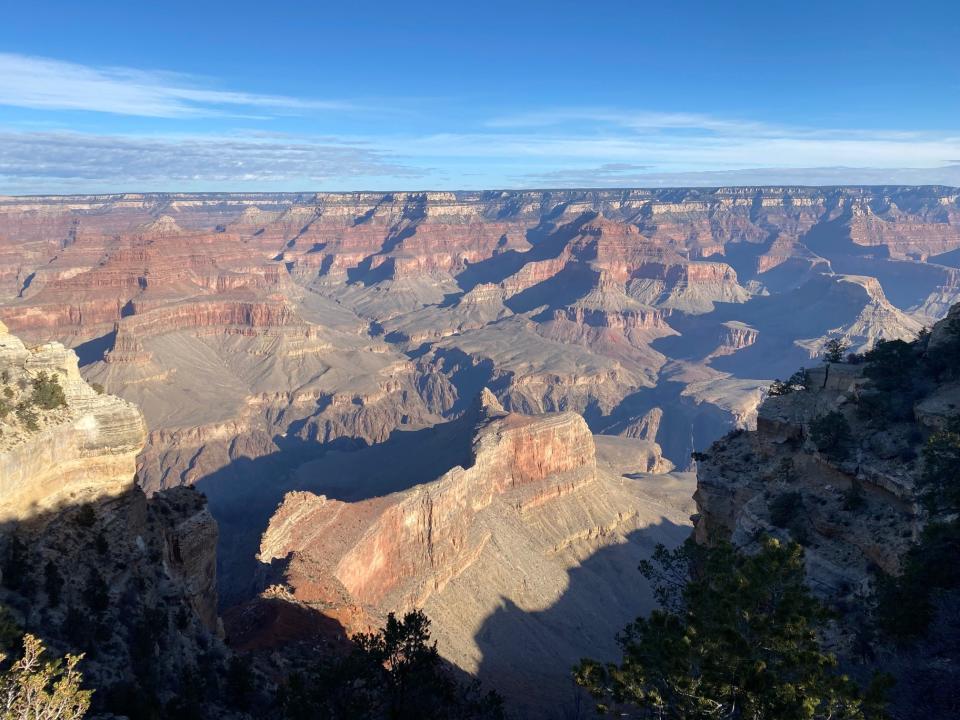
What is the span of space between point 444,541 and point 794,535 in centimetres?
3209

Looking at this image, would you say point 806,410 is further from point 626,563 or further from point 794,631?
point 626,563

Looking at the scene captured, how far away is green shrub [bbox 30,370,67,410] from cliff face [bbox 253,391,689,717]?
18.9 m

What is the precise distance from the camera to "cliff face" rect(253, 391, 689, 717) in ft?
147

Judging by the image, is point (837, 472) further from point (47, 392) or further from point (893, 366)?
point (47, 392)

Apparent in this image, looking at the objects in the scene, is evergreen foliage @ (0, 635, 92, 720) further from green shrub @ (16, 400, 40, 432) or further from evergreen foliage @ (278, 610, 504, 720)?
green shrub @ (16, 400, 40, 432)

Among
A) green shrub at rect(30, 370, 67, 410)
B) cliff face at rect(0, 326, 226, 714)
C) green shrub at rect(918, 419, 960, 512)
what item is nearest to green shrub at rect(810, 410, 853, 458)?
green shrub at rect(918, 419, 960, 512)

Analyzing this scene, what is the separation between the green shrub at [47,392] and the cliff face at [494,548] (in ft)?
62.2

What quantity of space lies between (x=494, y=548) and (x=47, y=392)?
42.5 m

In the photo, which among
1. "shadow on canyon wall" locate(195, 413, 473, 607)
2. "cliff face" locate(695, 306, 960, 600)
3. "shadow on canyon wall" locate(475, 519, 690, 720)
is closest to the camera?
"cliff face" locate(695, 306, 960, 600)

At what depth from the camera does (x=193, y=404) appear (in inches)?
4847

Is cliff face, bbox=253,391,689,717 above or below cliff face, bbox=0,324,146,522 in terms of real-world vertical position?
below

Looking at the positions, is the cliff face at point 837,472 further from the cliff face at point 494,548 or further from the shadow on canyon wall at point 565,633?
the cliff face at point 494,548

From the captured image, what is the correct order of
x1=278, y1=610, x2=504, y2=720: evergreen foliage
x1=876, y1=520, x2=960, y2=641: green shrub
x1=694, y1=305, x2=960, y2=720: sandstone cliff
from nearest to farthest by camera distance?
x1=694, y1=305, x2=960, y2=720: sandstone cliff → x1=876, y1=520, x2=960, y2=641: green shrub → x1=278, y1=610, x2=504, y2=720: evergreen foliage

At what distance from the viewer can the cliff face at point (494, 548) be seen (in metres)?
44.8
